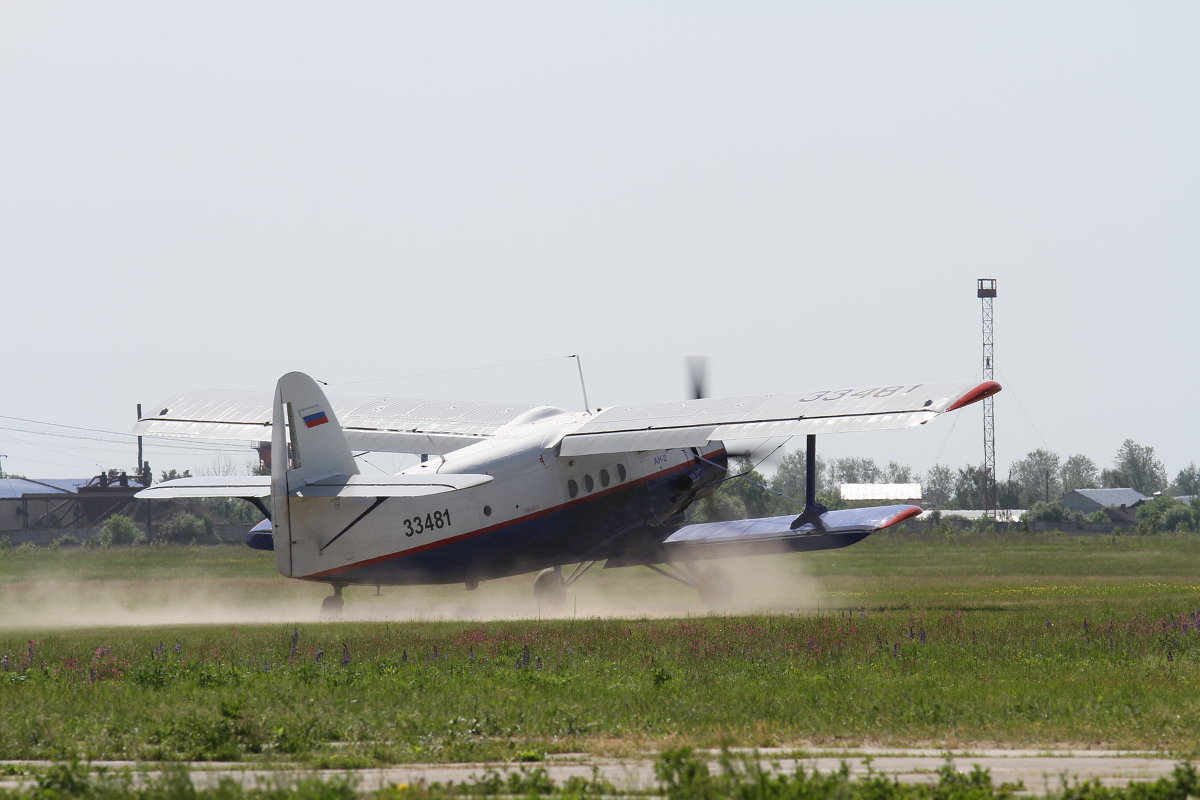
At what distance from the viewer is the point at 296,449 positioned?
25.2 m

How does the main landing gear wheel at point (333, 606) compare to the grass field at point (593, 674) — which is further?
the main landing gear wheel at point (333, 606)

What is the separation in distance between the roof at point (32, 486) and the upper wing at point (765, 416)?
107 m

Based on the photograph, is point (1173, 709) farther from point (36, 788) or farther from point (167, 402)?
point (167, 402)

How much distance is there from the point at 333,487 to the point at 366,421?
331 inches

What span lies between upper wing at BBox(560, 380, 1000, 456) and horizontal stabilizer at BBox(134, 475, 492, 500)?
13.4ft

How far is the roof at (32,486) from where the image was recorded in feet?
420

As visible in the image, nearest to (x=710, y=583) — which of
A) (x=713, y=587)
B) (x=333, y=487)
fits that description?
(x=713, y=587)

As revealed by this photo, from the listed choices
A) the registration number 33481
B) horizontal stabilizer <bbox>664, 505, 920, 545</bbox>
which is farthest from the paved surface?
horizontal stabilizer <bbox>664, 505, 920, 545</bbox>

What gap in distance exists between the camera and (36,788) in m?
9.68

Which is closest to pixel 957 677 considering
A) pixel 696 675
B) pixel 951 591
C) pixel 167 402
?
pixel 696 675

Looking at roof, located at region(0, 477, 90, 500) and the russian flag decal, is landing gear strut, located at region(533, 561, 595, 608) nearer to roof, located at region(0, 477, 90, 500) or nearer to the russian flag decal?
the russian flag decal

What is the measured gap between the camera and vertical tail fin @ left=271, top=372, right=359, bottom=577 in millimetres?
24844

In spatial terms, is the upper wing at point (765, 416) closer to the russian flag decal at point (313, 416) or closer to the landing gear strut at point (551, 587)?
the landing gear strut at point (551, 587)

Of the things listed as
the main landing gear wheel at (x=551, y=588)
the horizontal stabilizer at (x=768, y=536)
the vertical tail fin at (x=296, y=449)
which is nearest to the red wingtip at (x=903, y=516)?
the horizontal stabilizer at (x=768, y=536)
